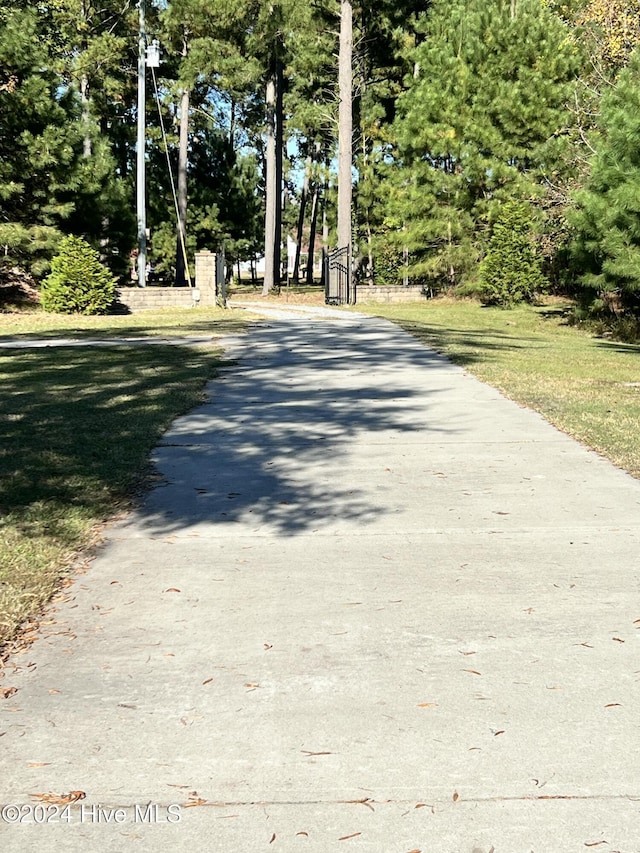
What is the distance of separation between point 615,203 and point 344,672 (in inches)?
663

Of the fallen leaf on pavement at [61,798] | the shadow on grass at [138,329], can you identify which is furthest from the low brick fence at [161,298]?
the fallen leaf on pavement at [61,798]

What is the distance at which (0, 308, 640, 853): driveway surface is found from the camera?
2.71 meters

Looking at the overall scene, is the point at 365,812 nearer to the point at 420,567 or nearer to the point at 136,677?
the point at 136,677

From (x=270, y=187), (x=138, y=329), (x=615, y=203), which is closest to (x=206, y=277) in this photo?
(x=138, y=329)

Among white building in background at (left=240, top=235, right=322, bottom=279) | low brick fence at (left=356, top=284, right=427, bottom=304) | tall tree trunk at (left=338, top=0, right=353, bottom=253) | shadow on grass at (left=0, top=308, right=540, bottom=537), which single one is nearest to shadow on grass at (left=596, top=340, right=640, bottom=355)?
shadow on grass at (left=0, top=308, right=540, bottom=537)

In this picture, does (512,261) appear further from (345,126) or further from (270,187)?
(270,187)

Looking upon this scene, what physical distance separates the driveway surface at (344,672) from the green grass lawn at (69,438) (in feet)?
0.80

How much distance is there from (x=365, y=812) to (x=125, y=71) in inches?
1559

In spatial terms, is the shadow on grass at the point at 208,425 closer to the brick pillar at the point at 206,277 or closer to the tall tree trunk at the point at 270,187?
the brick pillar at the point at 206,277

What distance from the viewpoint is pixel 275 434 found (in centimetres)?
852

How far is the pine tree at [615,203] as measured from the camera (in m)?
18.3

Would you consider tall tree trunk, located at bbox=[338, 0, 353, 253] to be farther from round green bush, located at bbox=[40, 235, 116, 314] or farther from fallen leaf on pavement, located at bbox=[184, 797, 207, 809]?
fallen leaf on pavement, located at bbox=[184, 797, 207, 809]

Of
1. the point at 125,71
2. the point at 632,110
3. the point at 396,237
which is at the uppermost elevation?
the point at 125,71

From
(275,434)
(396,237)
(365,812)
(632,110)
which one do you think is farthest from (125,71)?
(365,812)
